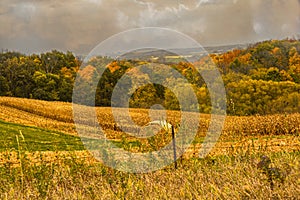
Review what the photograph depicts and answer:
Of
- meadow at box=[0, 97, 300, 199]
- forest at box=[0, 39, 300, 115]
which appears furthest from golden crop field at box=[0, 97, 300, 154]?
forest at box=[0, 39, 300, 115]

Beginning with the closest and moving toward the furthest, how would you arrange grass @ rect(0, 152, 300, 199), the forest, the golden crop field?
grass @ rect(0, 152, 300, 199), the golden crop field, the forest

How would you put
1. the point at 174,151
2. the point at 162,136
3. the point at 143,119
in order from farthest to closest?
the point at 143,119 < the point at 162,136 < the point at 174,151

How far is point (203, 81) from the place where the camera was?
48.0 metres

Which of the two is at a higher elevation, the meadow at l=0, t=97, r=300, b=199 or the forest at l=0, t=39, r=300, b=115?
the forest at l=0, t=39, r=300, b=115

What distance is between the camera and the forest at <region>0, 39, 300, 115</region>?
46156 millimetres

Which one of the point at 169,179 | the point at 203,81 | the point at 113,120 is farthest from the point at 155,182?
the point at 203,81

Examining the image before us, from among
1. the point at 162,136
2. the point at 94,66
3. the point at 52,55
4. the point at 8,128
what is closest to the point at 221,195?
the point at 162,136

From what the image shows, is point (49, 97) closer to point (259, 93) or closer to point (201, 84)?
point (201, 84)

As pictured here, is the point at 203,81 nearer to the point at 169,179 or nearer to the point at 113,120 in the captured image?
the point at 113,120

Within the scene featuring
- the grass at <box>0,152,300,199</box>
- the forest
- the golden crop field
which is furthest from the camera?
the forest

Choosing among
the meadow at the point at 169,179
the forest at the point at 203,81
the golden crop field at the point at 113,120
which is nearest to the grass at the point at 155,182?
the meadow at the point at 169,179

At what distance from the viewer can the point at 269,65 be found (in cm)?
5481

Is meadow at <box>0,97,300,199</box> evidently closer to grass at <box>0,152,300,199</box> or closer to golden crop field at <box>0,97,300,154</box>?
grass at <box>0,152,300,199</box>

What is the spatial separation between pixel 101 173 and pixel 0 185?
1.42 m
